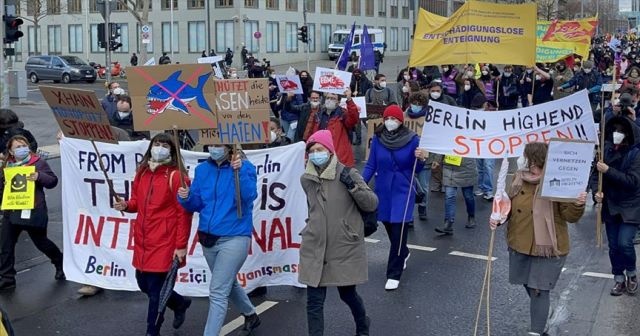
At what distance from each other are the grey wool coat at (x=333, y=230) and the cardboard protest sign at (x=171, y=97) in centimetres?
94

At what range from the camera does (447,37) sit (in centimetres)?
1070

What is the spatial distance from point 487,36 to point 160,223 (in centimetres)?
545

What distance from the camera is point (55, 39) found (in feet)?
215

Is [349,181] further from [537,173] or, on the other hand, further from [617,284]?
[617,284]

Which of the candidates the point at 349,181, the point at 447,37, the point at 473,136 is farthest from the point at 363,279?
the point at 447,37

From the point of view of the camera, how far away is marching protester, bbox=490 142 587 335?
18.9ft

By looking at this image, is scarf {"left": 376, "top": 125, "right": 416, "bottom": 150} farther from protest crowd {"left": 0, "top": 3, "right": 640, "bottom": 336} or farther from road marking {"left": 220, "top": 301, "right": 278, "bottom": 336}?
road marking {"left": 220, "top": 301, "right": 278, "bottom": 336}

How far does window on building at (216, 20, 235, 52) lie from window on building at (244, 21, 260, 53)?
956 millimetres

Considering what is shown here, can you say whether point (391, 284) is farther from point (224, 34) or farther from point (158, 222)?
point (224, 34)

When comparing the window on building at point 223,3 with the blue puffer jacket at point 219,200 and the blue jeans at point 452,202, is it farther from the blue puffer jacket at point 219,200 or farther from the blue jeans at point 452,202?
the blue puffer jacket at point 219,200

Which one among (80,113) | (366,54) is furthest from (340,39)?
(80,113)

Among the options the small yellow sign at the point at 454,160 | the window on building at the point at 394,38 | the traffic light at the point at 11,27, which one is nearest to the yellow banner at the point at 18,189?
the small yellow sign at the point at 454,160

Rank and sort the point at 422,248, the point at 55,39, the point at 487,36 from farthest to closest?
the point at 55,39, the point at 487,36, the point at 422,248

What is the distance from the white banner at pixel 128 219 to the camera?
295 inches
